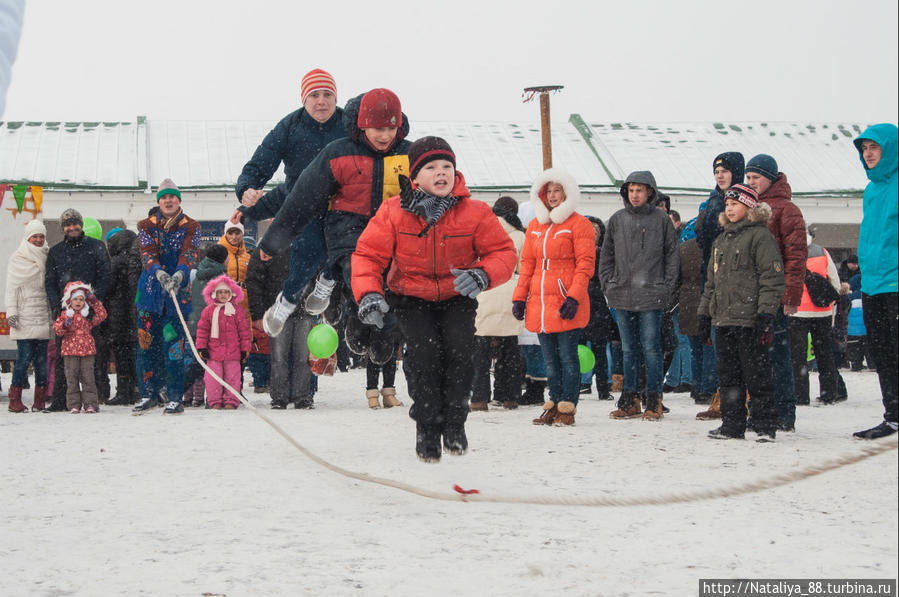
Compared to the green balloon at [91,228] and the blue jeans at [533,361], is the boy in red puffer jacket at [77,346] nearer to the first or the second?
the green balloon at [91,228]

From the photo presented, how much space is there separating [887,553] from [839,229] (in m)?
23.9

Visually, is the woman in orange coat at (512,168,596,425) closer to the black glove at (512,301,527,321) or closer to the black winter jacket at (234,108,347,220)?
the black glove at (512,301,527,321)

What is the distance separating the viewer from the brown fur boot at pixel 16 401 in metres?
9.77

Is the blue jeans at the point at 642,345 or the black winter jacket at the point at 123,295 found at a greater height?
the black winter jacket at the point at 123,295

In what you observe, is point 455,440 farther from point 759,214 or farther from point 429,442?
point 759,214

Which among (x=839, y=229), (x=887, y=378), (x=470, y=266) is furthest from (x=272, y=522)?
(x=839, y=229)

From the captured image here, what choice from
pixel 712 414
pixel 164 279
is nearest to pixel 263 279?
pixel 164 279

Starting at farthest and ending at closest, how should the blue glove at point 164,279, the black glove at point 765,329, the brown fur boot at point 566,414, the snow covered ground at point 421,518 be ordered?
the blue glove at point 164,279
the brown fur boot at point 566,414
the black glove at point 765,329
the snow covered ground at point 421,518

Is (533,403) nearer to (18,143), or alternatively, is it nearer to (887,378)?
(887,378)

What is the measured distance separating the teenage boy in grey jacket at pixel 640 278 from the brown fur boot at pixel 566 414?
63 cm

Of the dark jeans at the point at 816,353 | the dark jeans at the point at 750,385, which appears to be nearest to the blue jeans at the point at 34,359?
the dark jeans at the point at 750,385

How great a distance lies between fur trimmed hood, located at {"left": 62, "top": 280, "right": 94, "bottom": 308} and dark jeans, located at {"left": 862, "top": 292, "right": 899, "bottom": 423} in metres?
7.05

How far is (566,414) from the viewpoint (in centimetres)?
768

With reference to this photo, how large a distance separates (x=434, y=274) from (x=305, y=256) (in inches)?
51.1
